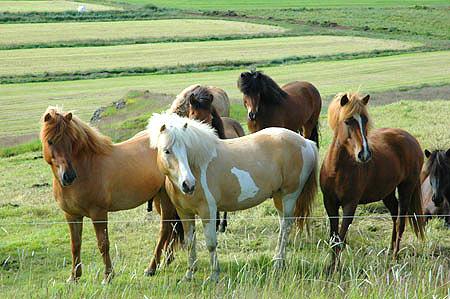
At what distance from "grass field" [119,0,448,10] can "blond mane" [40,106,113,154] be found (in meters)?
67.4

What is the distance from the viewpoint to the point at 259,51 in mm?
44219

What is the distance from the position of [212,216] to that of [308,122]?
783 cm

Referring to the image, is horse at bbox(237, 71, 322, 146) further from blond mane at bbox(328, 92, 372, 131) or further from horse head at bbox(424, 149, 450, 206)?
blond mane at bbox(328, 92, 372, 131)

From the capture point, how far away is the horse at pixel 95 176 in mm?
8055

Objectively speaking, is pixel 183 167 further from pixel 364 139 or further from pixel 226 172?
pixel 364 139

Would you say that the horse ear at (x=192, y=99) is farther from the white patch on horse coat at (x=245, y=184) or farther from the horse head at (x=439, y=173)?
the horse head at (x=439, y=173)

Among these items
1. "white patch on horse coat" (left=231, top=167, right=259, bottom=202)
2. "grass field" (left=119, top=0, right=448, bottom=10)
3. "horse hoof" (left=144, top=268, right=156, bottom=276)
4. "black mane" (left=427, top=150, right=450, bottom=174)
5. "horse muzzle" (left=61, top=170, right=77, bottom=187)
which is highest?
"horse muzzle" (left=61, top=170, right=77, bottom=187)

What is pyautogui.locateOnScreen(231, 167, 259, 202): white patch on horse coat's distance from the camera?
8.48 metres

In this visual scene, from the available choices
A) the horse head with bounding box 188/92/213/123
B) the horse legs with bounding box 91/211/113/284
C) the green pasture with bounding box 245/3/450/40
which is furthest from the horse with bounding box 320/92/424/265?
the green pasture with bounding box 245/3/450/40

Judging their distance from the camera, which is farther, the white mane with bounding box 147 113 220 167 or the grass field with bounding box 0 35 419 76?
the grass field with bounding box 0 35 419 76

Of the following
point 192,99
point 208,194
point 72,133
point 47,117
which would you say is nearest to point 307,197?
point 208,194

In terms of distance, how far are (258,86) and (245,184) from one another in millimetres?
4952

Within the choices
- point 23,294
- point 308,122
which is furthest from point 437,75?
point 23,294

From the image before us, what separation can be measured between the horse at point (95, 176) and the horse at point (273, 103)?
14.6ft
